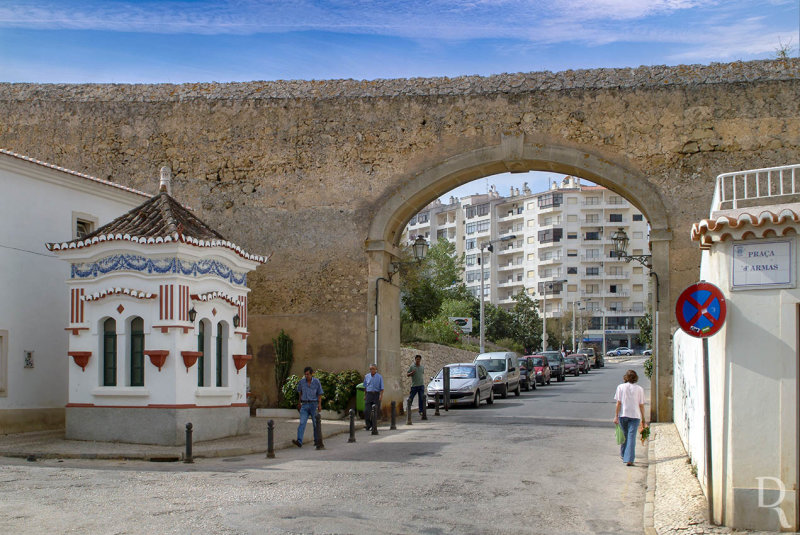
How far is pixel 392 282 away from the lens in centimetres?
2267

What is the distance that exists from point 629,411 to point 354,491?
458 cm

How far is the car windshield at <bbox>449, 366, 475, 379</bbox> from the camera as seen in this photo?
1091 inches

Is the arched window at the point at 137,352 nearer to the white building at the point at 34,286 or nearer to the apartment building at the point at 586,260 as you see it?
the white building at the point at 34,286

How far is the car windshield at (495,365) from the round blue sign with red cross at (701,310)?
933 inches

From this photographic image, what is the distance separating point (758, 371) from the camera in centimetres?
870

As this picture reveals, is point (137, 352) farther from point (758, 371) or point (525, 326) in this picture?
point (525, 326)

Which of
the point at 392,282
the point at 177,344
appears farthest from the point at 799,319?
the point at 392,282

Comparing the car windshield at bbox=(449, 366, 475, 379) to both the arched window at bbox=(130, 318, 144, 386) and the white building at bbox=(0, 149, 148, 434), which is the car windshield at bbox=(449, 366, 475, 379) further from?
the arched window at bbox=(130, 318, 144, 386)

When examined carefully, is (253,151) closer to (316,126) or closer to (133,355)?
(316,126)

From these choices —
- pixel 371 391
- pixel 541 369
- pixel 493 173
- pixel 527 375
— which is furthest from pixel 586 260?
pixel 371 391

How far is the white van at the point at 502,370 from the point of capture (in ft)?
104

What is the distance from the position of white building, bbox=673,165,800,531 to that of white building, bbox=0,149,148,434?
13311mm

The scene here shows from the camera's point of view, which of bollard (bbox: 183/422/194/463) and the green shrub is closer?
bollard (bbox: 183/422/194/463)

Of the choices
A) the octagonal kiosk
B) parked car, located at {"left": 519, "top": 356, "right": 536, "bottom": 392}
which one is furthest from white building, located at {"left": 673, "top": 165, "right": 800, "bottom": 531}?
parked car, located at {"left": 519, "top": 356, "right": 536, "bottom": 392}
